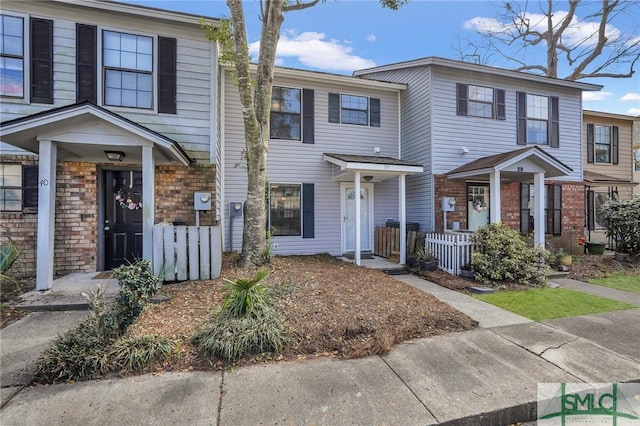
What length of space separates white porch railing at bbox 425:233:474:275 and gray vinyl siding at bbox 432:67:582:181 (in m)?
2.39

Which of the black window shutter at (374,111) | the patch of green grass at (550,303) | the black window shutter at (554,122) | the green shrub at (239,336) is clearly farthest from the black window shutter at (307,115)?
the black window shutter at (554,122)

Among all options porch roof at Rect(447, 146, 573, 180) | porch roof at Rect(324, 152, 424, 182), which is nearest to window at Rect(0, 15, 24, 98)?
porch roof at Rect(324, 152, 424, 182)

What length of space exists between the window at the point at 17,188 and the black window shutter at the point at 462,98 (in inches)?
424

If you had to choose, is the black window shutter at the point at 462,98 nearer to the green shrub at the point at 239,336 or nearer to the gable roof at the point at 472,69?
the gable roof at the point at 472,69

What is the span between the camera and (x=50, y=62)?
621 centimetres

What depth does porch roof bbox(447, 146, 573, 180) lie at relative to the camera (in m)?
7.80

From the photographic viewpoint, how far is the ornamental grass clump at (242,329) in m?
3.16

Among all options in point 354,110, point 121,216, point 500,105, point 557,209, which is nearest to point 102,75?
point 121,216

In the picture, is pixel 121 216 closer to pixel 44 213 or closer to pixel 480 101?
pixel 44 213

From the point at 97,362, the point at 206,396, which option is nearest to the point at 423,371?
the point at 206,396

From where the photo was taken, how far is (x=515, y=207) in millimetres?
9828

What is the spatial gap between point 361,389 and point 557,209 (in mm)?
10881

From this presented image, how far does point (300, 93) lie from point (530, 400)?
856 cm

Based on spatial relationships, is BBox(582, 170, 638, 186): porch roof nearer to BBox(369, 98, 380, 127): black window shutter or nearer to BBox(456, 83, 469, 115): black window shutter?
BBox(456, 83, 469, 115): black window shutter
